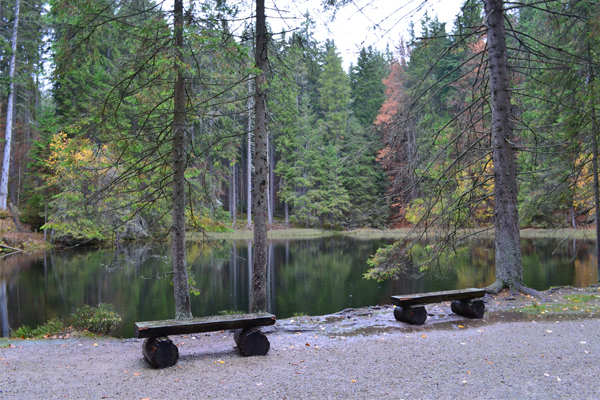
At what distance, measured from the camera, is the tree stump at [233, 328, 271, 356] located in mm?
4805

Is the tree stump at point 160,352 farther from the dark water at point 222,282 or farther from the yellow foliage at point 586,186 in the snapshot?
the yellow foliage at point 586,186

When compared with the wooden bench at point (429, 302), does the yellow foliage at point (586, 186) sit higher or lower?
higher

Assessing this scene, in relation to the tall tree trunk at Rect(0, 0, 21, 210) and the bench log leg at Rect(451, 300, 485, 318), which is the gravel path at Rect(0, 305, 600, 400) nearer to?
the bench log leg at Rect(451, 300, 485, 318)

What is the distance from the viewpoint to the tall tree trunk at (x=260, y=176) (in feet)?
23.8

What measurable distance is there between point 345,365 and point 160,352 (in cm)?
199

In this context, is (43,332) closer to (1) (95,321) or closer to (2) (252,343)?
(1) (95,321)

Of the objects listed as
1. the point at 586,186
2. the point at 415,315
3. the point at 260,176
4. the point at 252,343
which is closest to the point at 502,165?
the point at 415,315

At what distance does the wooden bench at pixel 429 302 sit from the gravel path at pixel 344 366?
0.22 metres

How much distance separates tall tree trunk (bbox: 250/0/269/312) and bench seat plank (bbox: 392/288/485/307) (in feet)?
7.91

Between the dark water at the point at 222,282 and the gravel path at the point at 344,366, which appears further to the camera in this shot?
the dark water at the point at 222,282

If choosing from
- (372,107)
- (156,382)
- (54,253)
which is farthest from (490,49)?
(372,107)

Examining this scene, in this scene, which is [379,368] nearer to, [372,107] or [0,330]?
[0,330]

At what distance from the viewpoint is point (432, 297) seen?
6.28 metres

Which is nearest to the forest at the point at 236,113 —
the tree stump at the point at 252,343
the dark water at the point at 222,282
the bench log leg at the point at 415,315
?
the dark water at the point at 222,282
